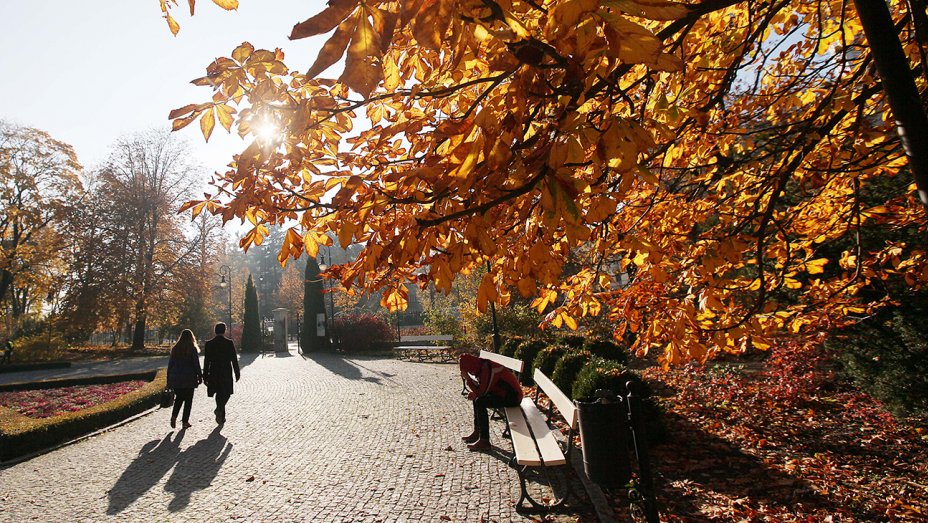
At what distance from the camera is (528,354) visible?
10.5 metres

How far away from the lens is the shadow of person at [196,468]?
4.85 meters

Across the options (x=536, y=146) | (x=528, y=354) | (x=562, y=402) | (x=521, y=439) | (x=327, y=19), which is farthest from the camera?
(x=528, y=354)

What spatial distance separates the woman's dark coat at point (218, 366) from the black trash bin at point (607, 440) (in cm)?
615

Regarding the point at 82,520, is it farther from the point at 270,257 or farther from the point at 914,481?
the point at 270,257

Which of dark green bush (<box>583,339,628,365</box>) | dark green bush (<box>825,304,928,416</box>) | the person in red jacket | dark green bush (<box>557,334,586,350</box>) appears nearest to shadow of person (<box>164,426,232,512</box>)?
the person in red jacket

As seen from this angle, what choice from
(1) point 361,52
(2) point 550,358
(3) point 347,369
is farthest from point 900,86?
(3) point 347,369

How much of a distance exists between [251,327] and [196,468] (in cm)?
2521

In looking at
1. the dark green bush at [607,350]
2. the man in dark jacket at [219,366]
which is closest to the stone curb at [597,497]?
the dark green bush at [607,350]

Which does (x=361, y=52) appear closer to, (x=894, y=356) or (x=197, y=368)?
(x=894, y=356)

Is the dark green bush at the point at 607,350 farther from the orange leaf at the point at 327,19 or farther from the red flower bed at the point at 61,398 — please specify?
the red flower bed at the point at 61,398

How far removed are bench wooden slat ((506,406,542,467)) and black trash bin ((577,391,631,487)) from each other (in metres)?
0.50

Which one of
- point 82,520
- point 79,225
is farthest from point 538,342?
point 79,225

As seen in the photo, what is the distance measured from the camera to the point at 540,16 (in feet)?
5.69

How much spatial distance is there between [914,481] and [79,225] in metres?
33.8
